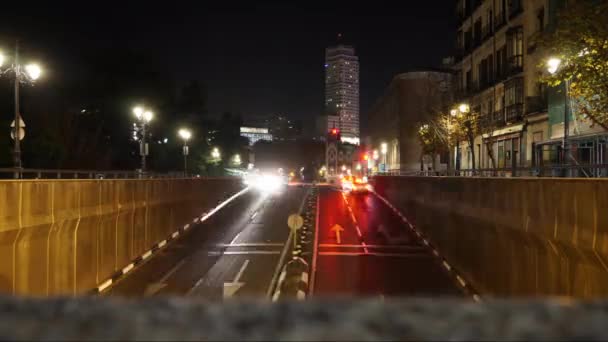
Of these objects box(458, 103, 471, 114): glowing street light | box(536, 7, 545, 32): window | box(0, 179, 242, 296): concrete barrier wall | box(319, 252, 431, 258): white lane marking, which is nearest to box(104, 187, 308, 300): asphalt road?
box(0, 179, 242, 296): concrete barrier wall

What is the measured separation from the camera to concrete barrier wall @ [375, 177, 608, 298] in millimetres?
11445

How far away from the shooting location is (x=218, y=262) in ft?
79.5

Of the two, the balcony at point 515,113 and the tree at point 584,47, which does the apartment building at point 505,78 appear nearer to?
the balcony at point 515,113

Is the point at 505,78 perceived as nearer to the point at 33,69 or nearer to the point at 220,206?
the point at 220,206

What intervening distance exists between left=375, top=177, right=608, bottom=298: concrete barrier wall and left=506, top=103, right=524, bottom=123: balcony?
967 inches

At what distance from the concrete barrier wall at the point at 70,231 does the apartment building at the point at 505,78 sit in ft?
97.1

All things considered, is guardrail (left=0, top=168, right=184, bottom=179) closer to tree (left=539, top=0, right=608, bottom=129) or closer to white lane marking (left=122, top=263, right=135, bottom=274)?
white lane marking (left=122, top=263, right=135, bottom=274)

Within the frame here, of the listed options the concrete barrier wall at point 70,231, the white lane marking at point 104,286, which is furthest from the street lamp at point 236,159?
the white lane marking at point 104,286

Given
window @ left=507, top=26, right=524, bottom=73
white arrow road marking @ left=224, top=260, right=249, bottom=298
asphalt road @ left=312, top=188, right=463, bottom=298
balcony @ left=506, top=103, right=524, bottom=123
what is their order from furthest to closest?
window @ left=507, top=26, right=524, bottom=73 → balcony @ left=506, top=103, right=524, bottom=123 → asphalt road @ left=312, top=188, right=463, bottom=298 → white arrow road marking @ left=224, top=260, right=249, bottom=298

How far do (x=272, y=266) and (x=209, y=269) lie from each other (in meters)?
2.44

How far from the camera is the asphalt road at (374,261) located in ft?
65.2

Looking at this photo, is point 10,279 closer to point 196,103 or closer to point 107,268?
point 107,268

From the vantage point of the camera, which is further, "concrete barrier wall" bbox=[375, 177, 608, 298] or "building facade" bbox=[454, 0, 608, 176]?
"building facade" bbox=[454, 0, 608, 176]

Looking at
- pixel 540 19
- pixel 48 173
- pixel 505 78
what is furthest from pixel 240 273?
pixel 505 78
